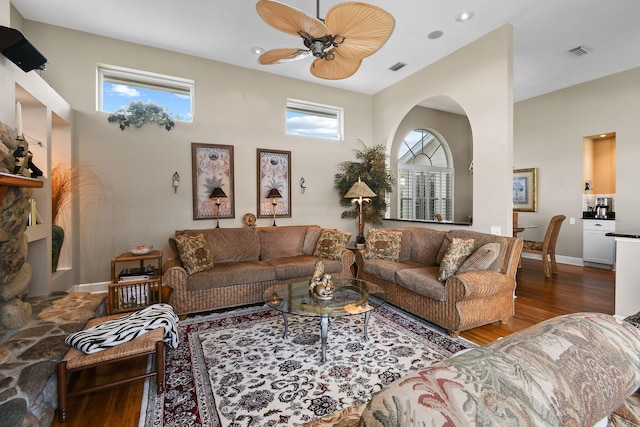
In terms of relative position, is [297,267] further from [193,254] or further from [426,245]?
[426,245]

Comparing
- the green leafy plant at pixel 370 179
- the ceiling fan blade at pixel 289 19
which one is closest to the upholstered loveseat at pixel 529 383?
the ceiling fan blade at pixel 289 19

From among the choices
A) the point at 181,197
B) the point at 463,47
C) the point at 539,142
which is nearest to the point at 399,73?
the point at 463,47

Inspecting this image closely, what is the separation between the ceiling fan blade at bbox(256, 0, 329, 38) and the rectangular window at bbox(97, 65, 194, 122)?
9.80ft

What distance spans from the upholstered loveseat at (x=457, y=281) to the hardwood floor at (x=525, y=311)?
0.23 meters

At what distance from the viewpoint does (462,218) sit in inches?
298

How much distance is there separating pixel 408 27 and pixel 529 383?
14.2 ft

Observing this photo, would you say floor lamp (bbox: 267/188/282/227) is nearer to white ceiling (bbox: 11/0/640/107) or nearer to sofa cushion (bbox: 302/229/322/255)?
sofa cushion (bbox: 302/229/322/255)

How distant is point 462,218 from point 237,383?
6992 millimetres

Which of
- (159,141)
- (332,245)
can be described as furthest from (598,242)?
(159,141)

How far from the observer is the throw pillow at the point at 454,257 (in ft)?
9.93

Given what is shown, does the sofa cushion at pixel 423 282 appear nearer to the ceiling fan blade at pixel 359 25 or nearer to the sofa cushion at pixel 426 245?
the sofa cushion at pixel 426 245

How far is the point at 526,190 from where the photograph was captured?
677cm

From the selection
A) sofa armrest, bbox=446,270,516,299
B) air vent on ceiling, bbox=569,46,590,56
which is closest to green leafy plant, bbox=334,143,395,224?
sofa armrest, bbox=446,270,516,299

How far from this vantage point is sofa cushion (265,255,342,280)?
12.6ft
